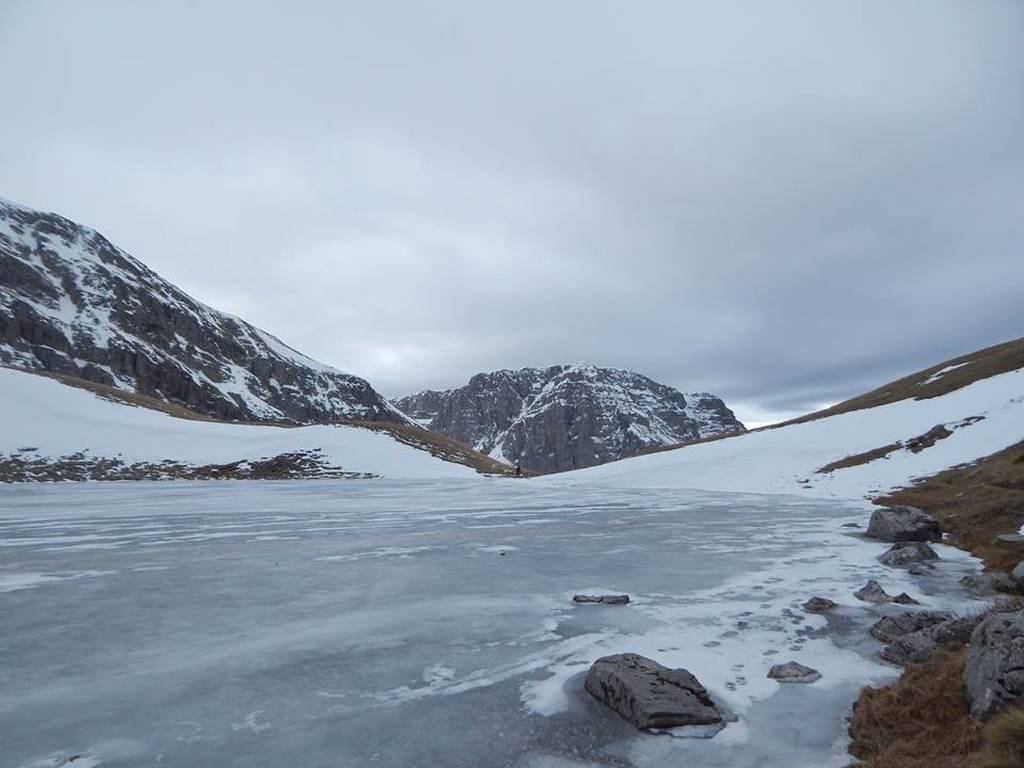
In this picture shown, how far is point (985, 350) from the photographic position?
6462cm

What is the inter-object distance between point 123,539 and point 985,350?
8033cm

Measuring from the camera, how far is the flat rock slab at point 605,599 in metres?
9.60

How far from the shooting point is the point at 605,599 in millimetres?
9680

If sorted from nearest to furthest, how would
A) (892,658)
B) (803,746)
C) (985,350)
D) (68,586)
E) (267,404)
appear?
(803,746) < (892,658) < (68,586) < (985,350) < (267,404)

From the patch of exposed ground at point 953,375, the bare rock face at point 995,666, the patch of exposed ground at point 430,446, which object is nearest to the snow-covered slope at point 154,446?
the patch of exposed ground at point 430,446

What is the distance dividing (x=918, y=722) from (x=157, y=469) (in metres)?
54.2

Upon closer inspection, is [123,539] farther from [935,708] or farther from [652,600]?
[935,708]

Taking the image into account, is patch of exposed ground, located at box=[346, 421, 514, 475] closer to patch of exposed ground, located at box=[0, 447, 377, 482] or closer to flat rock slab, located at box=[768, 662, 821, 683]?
patch of exposed ground, located at box=[0, 447, 377, 482]

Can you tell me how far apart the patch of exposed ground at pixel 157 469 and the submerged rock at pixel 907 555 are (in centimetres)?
4710

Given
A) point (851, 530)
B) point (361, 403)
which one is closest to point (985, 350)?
point (851, 530)

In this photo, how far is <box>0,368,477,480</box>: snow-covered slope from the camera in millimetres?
46000

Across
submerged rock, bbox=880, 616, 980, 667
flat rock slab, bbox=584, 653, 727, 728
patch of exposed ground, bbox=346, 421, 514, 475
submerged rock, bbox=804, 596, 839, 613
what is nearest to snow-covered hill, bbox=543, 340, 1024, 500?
patch of exposed ground, bbox=346, 421, 514, 475

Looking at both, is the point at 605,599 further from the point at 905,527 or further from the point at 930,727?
the point at 905,527

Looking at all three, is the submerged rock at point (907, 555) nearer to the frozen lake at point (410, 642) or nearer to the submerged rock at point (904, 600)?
the frozen lake at point (410, 642)
